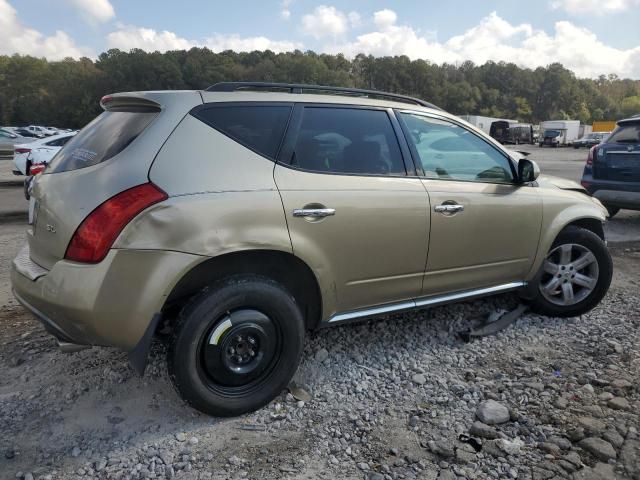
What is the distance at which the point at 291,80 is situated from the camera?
9444 cm

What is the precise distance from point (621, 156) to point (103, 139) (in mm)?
7423

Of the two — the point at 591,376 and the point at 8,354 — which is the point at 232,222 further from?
the point at 591,376

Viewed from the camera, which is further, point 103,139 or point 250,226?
point 103,139

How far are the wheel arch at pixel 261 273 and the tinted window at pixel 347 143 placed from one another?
Answer: 55 centimetres

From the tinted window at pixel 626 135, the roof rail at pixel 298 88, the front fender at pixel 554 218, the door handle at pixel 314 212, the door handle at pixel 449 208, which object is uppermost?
the roof rail at pixel 298 88

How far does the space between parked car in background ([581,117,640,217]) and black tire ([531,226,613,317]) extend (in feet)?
12.9

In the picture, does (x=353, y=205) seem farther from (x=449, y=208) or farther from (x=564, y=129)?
(x=564, y=129)

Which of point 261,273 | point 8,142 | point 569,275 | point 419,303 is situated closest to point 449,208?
point 419,303

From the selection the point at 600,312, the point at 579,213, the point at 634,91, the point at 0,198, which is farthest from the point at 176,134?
the point at 634,91

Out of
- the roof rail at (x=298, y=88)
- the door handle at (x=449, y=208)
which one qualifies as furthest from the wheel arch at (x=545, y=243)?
the roof rail at (x=298, y=88)

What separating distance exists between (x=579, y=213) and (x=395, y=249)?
1.88 metres

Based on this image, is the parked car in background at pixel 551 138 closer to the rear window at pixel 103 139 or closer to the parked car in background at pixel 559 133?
the parked car in background at pixel 559 133

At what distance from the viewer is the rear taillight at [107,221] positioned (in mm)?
2252

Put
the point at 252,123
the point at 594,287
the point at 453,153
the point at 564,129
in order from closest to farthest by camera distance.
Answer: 1. the point at 252,123
2. the point at 453,153
3. the point at 594,287
4. the point at 564,129
